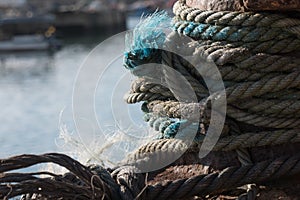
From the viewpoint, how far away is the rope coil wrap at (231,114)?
2.31 m

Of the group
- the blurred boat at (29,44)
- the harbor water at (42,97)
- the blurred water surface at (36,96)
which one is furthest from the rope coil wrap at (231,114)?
the blurred boat at (29,44)

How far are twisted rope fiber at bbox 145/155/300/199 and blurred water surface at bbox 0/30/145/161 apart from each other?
3.51ft

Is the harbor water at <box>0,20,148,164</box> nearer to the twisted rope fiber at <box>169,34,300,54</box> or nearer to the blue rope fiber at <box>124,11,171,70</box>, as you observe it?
the blue rope fiber at <box>124,11,171,70</box>

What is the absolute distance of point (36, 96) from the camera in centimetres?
1870

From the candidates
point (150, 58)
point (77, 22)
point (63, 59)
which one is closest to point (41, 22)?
point (63, 59)

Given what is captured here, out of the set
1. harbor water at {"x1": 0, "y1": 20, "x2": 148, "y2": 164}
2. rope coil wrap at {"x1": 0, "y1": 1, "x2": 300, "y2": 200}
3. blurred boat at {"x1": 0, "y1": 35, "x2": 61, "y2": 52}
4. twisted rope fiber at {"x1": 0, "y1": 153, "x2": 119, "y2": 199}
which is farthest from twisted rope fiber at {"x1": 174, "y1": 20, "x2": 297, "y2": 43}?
blurred boat at {"x1": 0, "y1": 35, "x2": 61, "y2": 52}

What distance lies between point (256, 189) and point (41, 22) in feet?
104

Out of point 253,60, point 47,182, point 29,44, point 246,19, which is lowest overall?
point 29,44

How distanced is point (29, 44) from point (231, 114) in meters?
29.5

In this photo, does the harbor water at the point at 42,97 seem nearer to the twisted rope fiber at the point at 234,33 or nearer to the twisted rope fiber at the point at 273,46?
the twisted rope fiber at the point at 234,33

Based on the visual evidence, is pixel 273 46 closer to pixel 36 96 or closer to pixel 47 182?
pixel 47 182

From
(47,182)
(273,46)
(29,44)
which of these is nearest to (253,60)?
(273,46)

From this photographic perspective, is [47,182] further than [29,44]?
No

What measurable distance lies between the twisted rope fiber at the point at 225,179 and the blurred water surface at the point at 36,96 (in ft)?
3.51
